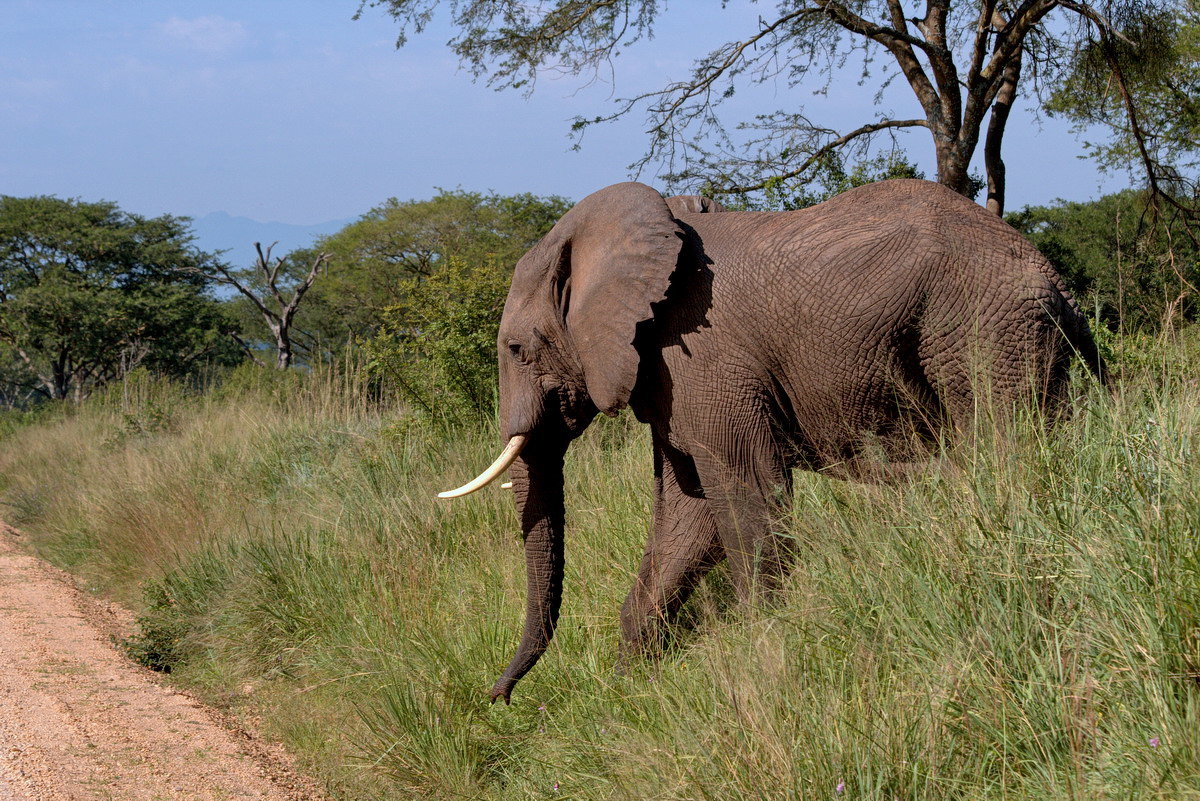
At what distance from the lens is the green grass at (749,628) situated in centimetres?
276

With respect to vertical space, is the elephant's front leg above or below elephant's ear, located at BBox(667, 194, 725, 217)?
below

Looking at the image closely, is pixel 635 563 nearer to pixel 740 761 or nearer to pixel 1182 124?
pixel 740 761

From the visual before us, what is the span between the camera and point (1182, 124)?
1583 cm

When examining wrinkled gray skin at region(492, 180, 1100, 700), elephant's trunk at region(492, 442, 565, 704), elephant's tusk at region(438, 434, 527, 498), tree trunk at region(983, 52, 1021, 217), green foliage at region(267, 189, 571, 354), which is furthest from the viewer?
green foliage at region(267, 189, 571, 354)

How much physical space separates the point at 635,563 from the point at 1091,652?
3.21 m

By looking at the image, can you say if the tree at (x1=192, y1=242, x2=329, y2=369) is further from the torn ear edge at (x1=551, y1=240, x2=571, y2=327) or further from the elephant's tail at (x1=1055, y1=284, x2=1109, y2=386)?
the elephant's tail at (x1=1055, y1=284, x2=1109, y2=386)

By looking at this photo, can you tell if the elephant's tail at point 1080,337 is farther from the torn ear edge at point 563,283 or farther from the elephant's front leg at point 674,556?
the torn ear edge at point 563,283

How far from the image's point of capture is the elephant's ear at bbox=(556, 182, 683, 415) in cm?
444

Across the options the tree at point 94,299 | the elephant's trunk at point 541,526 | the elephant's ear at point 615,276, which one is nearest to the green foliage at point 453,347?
the elephant's trunk at point 541,526

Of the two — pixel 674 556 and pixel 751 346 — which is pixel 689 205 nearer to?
pixel 751 346

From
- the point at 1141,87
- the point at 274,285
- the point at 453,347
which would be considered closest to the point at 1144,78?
the point at 1141,87

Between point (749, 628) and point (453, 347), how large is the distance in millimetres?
5594

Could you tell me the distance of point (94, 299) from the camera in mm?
24234

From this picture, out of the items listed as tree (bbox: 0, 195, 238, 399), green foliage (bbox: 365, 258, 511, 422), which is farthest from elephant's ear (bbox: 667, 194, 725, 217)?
tree (bbox: 0, 195, 238, 399)
